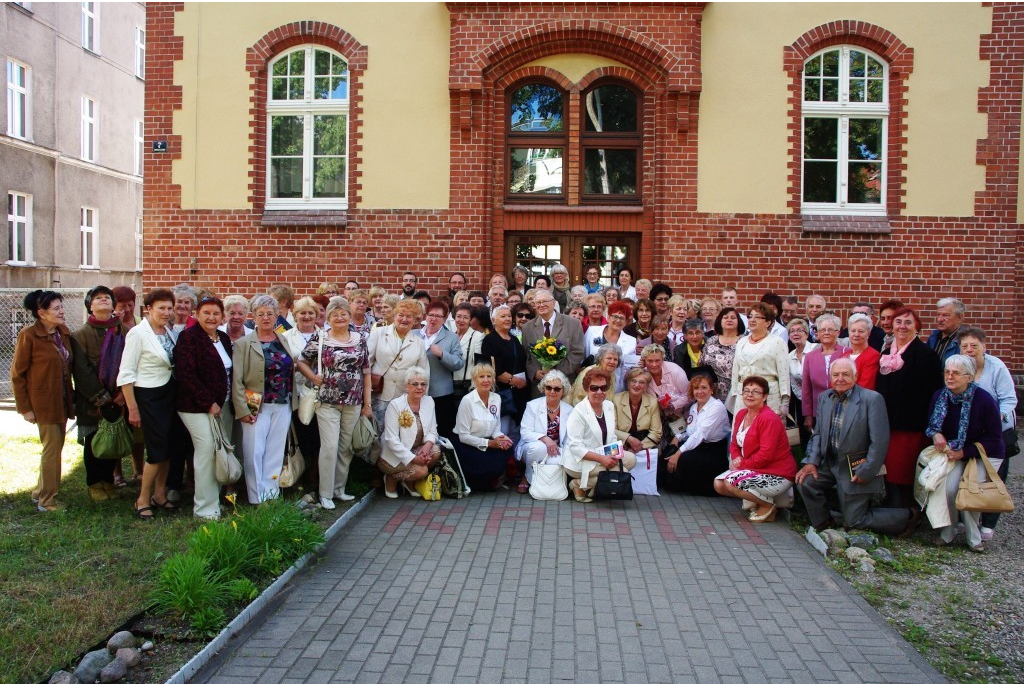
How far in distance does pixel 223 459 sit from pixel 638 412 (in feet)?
13.5

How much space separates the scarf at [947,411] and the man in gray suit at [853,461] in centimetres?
40

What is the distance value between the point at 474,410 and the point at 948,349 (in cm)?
455

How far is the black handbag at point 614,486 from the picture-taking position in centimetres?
830

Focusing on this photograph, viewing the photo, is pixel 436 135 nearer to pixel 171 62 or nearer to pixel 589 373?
pixel 171 62

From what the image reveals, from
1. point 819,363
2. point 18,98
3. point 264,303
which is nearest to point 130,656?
point 264,303

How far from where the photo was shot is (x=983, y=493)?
7.20 m

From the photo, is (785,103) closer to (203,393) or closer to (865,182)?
(865,182)

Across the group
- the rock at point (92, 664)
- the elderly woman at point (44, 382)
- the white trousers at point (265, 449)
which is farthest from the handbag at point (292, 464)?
the rock at point (92, 664)

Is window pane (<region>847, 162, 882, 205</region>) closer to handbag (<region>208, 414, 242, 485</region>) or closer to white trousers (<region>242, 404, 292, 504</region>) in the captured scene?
white trousers (<region>242, 404, 292, 504</region>)

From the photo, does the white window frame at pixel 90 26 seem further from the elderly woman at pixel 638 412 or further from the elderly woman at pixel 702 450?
the elderly woman at pixel 702 450

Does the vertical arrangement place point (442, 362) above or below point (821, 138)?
below

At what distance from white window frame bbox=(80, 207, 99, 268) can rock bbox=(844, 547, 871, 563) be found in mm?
29035

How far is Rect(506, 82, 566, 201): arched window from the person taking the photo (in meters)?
13.5

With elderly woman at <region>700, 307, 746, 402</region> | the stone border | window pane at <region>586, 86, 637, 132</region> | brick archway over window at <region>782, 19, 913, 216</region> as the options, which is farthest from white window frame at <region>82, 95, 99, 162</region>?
the stone border
